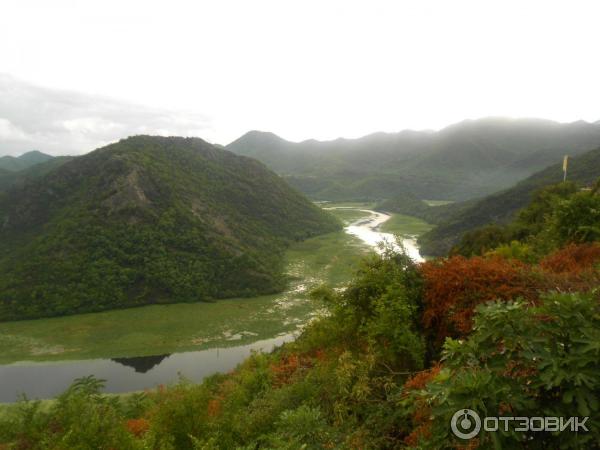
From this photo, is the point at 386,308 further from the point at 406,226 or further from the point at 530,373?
the point at 406,226

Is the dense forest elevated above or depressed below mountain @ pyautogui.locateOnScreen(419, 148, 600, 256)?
above

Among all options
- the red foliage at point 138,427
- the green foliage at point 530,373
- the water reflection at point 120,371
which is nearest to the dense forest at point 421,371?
the green foliage at point 530,373

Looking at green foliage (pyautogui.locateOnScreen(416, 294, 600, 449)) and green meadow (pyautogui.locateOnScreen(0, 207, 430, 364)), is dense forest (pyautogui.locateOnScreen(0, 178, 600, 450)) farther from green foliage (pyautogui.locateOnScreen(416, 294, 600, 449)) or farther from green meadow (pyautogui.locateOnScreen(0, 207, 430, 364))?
green meadow (pyautogui.locateOnScreen(0, 207, 430, 364))

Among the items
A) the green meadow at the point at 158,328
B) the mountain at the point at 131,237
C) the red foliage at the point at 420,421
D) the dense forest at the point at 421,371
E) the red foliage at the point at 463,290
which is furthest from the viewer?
the mountain at the point at 131,237

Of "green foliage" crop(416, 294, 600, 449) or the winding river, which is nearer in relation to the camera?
"green foliage" crop(416, 294, 600, 449)

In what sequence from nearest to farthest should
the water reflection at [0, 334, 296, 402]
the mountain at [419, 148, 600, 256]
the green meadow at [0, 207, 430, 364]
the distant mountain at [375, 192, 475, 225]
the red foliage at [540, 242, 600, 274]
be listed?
1. the red foliage at [540, 242, 600, 274]
2. the water reflection at [0, 334, 296, 402]
3. the green meadow at [0, 207, 430, 364]
4. the mountain at [419, 148, 600, 256]
5. the distant mountain at [375, 192, 475, 225]

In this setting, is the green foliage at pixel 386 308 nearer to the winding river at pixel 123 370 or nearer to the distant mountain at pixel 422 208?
the winding river at pixel 123 370

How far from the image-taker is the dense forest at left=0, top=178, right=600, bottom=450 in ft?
→ 13.0

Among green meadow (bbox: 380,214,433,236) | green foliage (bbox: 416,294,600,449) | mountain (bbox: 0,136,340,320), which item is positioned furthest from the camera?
green meadow (bbox: 380,214,433,236)

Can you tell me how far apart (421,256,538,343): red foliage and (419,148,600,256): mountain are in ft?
180

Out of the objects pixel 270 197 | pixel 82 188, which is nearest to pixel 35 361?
pixel 82 188

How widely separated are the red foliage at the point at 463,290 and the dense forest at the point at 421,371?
1.3 inches

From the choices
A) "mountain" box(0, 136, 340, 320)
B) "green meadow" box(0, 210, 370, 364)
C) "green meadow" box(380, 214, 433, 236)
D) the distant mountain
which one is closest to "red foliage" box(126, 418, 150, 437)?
"green meadow" box(0, 210, 370, 364)

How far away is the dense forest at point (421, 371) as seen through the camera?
397 centimetres
